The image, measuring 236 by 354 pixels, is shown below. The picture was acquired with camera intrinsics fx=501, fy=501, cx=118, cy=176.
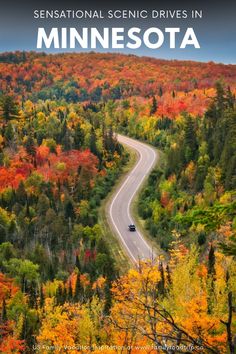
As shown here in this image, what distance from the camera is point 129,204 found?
128 meters

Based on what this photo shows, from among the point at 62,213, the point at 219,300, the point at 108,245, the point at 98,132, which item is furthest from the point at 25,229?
the point at 219,300

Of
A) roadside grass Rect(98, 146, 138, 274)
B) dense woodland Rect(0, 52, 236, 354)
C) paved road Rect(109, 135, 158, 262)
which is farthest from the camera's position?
paved road Rect(109, 135, 158, 262)

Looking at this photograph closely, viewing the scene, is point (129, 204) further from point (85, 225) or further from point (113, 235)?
point (113, 235)

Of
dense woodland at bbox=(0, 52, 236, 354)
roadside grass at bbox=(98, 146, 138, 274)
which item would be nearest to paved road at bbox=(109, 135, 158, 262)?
roadside grass at bbox=(98, 146, 138, 274)

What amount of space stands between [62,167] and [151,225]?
33971 mm

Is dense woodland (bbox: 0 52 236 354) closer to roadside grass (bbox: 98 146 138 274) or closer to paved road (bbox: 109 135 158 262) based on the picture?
roadside grass (bbox: 98 146 138 274)

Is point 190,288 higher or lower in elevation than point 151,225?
higher

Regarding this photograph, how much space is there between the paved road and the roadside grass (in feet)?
3.37

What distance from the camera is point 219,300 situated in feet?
147

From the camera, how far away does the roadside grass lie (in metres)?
96.7

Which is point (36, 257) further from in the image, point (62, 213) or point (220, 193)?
point (220, 193)

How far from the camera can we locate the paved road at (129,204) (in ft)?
336

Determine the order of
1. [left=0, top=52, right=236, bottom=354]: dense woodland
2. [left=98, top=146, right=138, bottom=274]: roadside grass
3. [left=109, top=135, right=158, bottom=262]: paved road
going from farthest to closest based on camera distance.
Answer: [left=109, top=135, right=158, bottom=262]: paved road < [left=98, top=146, right=138, bottom=274]: roadside grass < [left=0, top=52, right=236, bottom=354]: dense woodland

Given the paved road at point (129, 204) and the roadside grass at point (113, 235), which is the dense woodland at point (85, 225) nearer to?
the roadside grass at point (113, 235)
